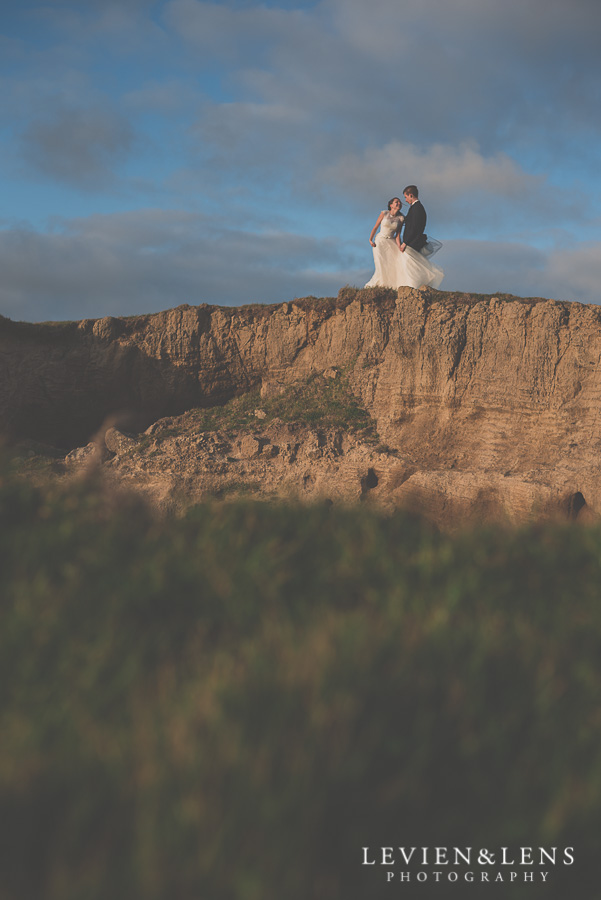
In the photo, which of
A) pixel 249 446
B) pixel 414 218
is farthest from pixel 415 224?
pixel 249 446

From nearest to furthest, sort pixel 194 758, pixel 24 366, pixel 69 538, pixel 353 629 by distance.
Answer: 1. pixel 194 758
2. pixel 353 629
3. pixel 69 538
4. pixel 24 366

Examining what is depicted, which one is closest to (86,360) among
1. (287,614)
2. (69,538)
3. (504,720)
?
(69,538)

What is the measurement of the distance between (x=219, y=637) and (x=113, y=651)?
0.58 meters

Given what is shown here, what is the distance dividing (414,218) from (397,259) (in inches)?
38.2

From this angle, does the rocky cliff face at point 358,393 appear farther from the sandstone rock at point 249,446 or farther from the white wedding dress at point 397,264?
the white wedding dress at point 397,264

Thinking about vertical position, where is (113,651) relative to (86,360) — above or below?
below

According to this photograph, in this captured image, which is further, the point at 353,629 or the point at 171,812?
the point at 353,629

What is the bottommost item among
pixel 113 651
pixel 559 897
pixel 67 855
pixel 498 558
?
pixel 559 897

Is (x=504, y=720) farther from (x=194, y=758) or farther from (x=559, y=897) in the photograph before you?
(x=194, y=758)

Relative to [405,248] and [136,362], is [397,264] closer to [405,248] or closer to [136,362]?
[405,248]

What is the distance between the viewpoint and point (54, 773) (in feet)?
9.14

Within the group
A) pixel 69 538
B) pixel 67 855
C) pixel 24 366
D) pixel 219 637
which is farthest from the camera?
pixel 24 366

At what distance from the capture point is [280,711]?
306 centimetres

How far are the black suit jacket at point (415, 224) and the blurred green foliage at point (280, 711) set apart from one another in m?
11.8
